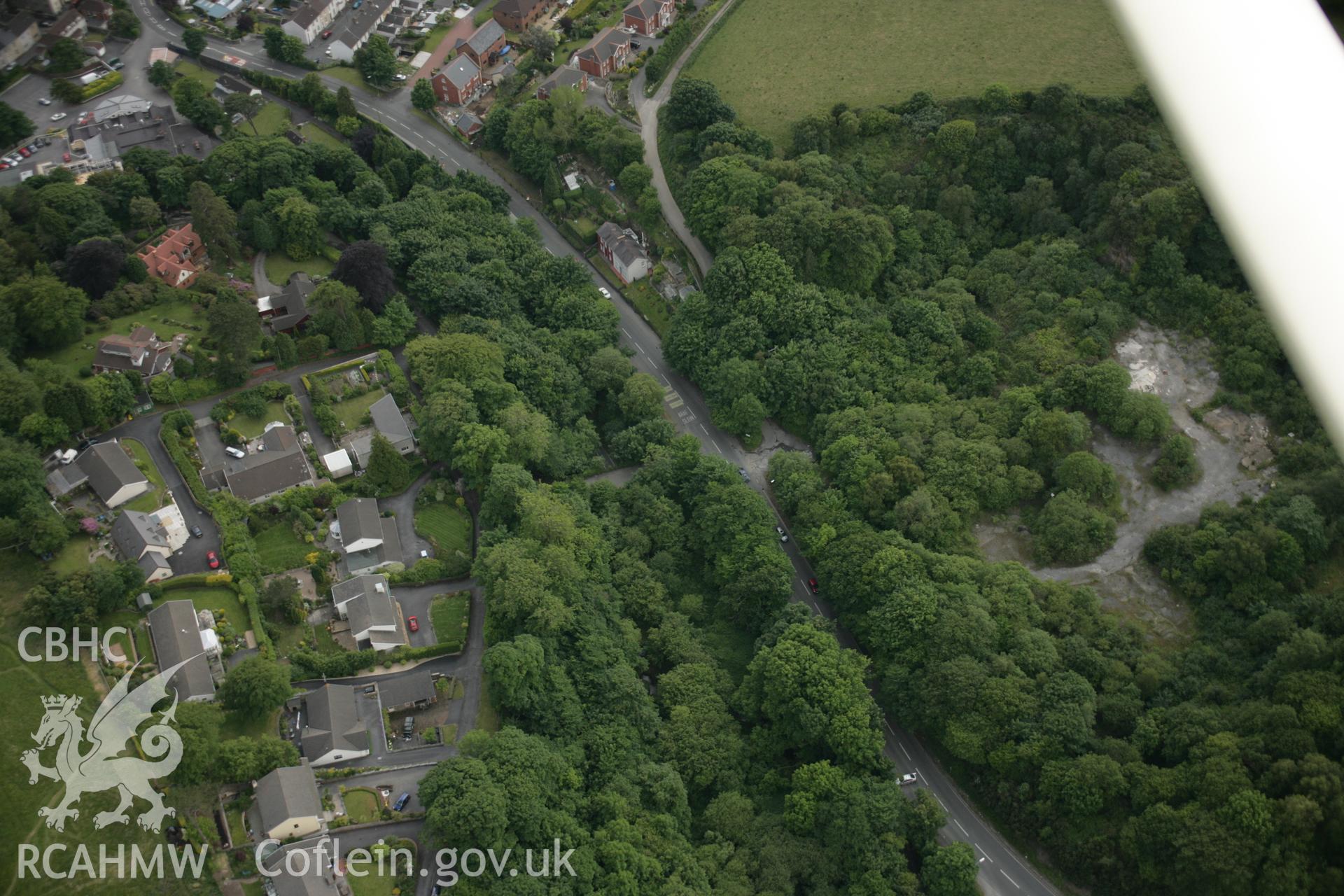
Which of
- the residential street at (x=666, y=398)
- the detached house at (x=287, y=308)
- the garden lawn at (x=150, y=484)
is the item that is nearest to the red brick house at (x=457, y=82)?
the residential street at (x=666, y=398)

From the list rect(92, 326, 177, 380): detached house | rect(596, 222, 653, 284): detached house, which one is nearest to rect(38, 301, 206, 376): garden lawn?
rect(92, 326, 177, 380): detached house

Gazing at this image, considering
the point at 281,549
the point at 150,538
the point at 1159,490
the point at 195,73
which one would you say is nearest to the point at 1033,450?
the point at 1159,490

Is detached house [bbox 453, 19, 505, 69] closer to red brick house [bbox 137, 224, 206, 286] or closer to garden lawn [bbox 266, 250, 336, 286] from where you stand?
garden lawn [bbox 266, 250, 336, 286]

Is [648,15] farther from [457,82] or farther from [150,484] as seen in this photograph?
[150,484]

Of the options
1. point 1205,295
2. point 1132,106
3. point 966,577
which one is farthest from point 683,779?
point 1132,106

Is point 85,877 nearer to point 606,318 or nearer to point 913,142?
point 606,318

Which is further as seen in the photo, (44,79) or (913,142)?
(44,79)
